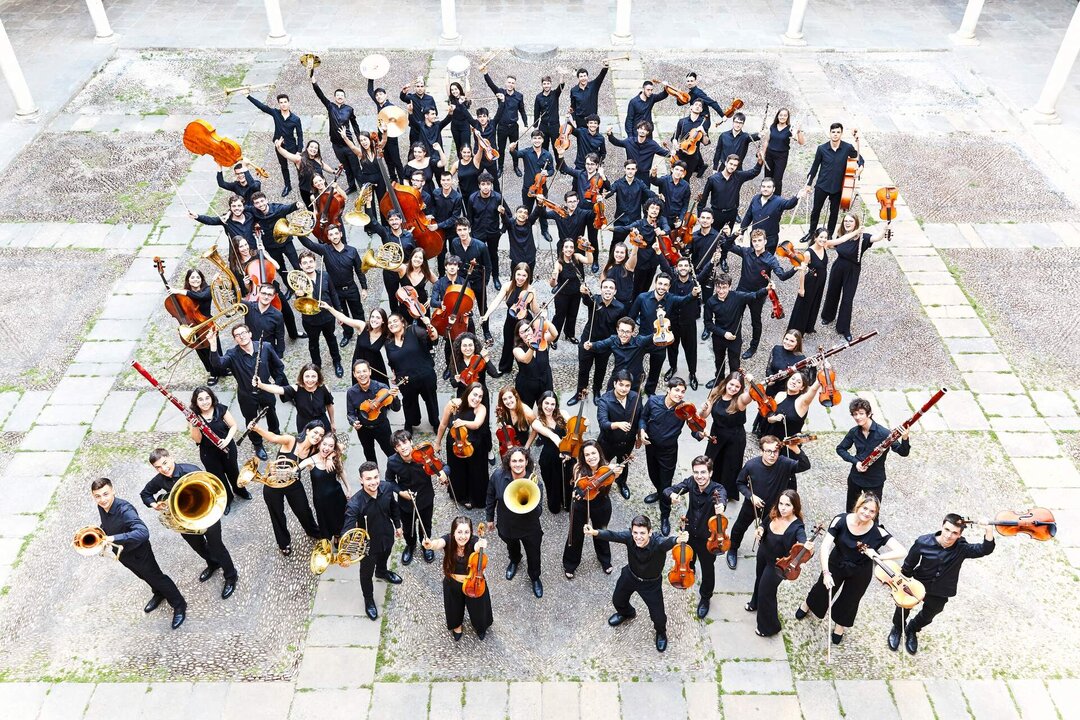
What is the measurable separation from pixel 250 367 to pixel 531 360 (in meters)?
2.68

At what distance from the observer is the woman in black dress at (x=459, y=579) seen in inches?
241

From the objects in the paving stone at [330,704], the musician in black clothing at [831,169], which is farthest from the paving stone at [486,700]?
the musician in black clothing at [831,169]

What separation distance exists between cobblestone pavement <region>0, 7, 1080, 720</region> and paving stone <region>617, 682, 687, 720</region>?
16 mm

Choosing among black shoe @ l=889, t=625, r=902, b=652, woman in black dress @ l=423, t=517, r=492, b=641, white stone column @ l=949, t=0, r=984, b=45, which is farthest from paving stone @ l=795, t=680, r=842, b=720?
white stone column @ l=949, t=0, r=984, b=45

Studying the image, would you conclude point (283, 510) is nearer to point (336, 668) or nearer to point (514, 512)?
point (336, 668)

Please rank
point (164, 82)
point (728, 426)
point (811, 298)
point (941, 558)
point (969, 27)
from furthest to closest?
point (969, 27), point (164, 82), point (811, 298), point (728, 426), point (941, 558)

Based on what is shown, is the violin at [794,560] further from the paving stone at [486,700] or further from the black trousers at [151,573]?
the black trousers at [151,573]

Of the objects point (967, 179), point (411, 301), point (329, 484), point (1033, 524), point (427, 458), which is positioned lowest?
point (967, 179)

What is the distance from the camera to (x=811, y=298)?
964 centimetres

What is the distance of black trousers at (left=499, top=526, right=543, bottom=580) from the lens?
695cm

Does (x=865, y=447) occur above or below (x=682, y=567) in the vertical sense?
above

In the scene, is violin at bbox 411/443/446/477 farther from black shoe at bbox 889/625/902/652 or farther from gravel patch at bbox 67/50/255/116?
gravel patch at bbox 67/50/255/116

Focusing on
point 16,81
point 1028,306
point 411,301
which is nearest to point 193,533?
point 411,301

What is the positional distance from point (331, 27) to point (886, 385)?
46.2 feet
